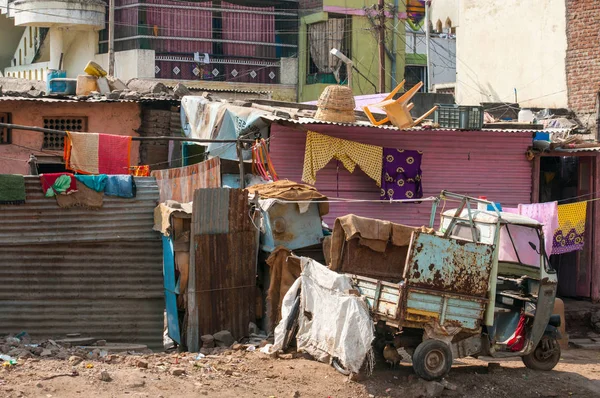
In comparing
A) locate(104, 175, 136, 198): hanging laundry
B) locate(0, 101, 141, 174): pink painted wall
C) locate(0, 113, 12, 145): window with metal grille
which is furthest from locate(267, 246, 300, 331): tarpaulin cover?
locate(0, 113, 12, 145): window with metal grille

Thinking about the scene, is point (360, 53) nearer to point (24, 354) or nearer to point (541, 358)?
point (541, 358)

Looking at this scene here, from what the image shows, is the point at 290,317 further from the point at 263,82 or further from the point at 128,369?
the point at 263,82

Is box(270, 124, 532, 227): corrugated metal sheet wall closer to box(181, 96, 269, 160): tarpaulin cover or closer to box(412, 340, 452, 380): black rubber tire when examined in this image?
box(181, 96, 269, 160): tarpaulin cover

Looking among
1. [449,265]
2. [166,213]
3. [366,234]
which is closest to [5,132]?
[166,213]

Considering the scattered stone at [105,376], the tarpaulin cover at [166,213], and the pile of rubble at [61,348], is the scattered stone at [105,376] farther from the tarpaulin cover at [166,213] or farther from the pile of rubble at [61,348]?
the tarpaulin cover at [166,213]

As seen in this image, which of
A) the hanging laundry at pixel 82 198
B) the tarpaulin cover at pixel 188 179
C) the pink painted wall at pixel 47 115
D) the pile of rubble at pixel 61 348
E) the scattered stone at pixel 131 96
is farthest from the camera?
the scattered stone at pixel 131 96

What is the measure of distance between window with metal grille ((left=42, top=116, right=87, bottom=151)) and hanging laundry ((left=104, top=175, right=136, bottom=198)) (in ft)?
18.3

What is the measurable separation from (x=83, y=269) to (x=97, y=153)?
7.94 ft

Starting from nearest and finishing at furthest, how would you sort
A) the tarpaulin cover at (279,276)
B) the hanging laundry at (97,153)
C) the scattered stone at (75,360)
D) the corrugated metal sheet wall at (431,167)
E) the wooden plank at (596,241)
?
the scattered stone at (75,360), the tarpaulin cover at (279,276), the hanging laundry at (97,153), the corrugated metal sheet wall at (431,167), the wooden plank at (596,241)

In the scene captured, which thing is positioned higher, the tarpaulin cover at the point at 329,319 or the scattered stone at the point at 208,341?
the tarpaulin cover at the point at 329,319

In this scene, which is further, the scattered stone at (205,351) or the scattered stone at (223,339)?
the scattered stone at (223,339)

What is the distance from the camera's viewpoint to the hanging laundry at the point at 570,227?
53.0 feet

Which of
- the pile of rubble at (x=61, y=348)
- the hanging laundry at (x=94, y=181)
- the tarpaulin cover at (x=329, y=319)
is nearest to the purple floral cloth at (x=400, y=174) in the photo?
the tarpaulin cover at (x=329, y=319)

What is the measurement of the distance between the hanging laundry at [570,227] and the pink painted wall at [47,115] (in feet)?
26.7
